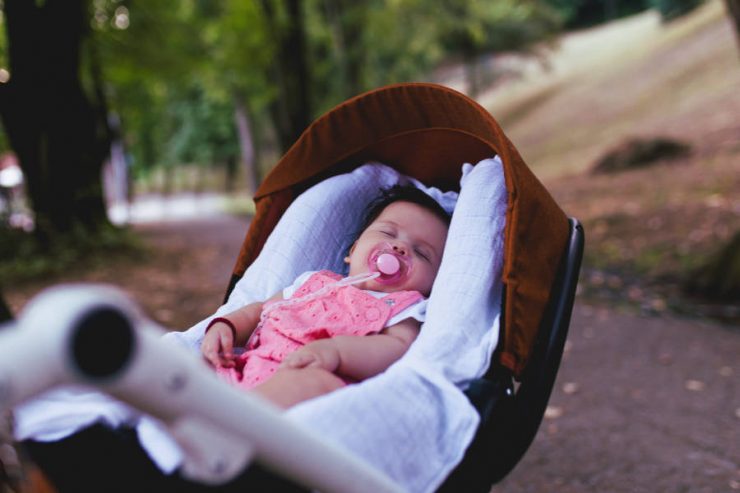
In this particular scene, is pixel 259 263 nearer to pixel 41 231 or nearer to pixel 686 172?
pixel 41 231

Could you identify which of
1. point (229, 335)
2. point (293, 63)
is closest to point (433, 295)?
point (229, 335)

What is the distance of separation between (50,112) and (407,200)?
25.9ft

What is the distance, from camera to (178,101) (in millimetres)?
32625

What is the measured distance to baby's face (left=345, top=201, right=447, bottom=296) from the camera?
243 cm

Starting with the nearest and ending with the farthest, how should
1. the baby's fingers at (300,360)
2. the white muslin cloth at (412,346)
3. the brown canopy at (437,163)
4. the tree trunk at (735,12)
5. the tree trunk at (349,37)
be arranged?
1. the white muslin cloth at (412,346)
2. the baby's fingers at (300,360)
3. the brown canopy at (437,163)
4. the tree trunk at (735,12)
5. the tree trunk at (349,37)

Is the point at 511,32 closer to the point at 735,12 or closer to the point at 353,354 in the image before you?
the point at 735,12

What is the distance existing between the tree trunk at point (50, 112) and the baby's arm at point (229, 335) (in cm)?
768

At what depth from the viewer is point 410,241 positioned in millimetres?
2486

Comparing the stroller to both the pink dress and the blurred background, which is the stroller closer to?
the pink dress

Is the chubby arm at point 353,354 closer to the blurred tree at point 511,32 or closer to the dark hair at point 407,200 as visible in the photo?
the dark hair at point 407,200

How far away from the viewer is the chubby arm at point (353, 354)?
72.7 inches

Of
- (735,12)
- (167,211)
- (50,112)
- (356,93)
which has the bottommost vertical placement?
(167,211)

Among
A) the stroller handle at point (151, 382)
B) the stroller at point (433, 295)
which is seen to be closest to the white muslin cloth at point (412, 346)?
the stroller at point (433, 295)

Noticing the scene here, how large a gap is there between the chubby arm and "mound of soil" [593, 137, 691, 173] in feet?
39.5
